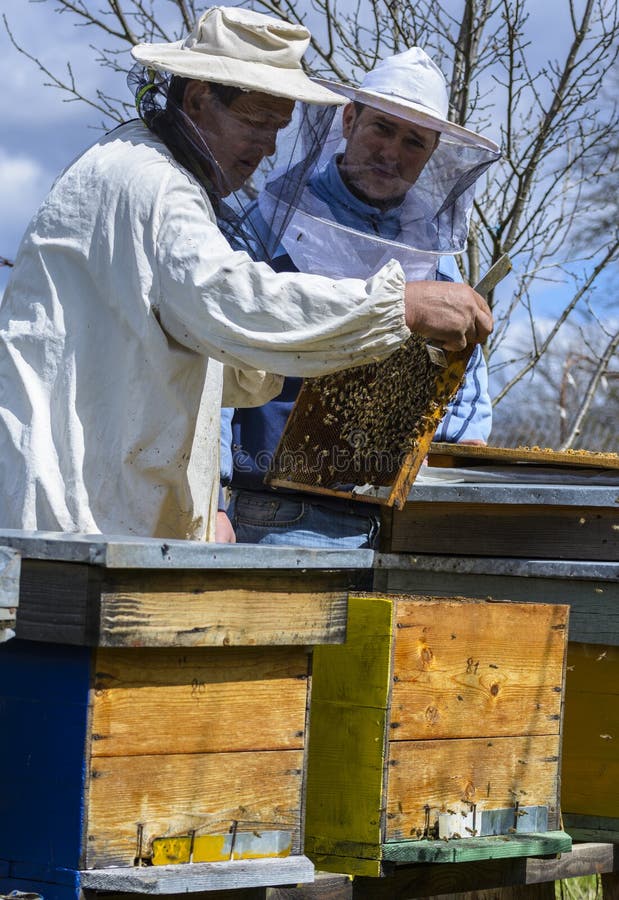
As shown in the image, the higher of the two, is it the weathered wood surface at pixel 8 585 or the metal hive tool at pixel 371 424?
the metal hive tool at pixel 371 424

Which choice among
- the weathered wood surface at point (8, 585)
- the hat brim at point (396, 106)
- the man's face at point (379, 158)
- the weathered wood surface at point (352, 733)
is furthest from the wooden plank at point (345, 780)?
the hat brim at point (396, 106)

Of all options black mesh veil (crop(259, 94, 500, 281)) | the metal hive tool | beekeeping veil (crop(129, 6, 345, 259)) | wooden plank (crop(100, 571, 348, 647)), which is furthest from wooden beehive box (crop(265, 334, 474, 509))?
wooden plank (crop(100, 571, 348, 647))

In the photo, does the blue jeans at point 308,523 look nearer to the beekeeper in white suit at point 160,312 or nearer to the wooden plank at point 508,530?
the wooden plank at point 508,530

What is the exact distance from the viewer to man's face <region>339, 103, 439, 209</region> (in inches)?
146

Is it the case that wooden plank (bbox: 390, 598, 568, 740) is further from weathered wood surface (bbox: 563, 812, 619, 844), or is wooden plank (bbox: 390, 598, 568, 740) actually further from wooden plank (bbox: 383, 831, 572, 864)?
weathered wood surface (bbox: 563, 812, 619, 844)

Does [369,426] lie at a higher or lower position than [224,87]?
lower

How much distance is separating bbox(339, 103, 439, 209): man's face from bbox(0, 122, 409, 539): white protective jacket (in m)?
1.26

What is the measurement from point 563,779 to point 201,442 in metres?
1.47

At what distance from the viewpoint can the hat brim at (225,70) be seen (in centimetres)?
248

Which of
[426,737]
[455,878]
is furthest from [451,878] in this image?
[426,737]

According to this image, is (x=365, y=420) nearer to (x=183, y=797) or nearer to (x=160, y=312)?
(x=160, y=312)

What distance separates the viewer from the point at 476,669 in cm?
272

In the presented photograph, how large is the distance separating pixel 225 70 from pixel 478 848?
5.49 ft

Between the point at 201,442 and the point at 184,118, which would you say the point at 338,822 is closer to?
the point at 201,442
